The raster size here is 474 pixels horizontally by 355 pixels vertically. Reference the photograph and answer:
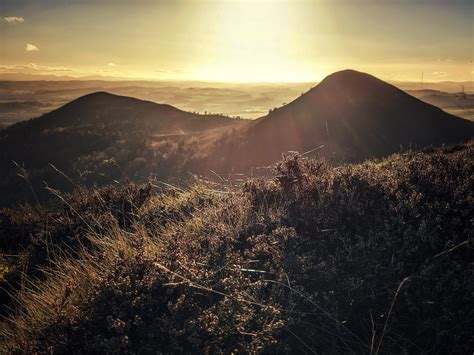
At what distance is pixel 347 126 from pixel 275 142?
215 inches

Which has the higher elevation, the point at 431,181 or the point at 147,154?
the point at 431,181

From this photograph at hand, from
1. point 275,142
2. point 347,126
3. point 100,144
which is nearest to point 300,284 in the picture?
point 275,142

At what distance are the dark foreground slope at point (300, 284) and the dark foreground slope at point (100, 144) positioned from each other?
26.4 feet

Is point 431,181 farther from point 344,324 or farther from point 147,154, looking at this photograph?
point 147,154

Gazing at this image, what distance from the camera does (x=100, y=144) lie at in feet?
138

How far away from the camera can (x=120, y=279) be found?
386 cm

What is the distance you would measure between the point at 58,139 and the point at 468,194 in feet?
149

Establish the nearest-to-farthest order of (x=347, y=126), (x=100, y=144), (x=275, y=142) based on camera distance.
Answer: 1. (x=275, y=142)
2. (x=347, y=126)
3. (x=100, y=144)

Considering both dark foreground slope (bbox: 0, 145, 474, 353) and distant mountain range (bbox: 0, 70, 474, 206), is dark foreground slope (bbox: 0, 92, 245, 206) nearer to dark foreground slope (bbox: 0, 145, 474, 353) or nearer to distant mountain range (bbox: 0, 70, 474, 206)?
distant mountain range (bbox: 0, 70, 474, 206)

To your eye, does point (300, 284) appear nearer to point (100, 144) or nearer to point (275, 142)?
point (275, 142)

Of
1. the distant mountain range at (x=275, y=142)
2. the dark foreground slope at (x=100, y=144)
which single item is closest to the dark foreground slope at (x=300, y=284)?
the dark foreground slope at (x=100, y=144)

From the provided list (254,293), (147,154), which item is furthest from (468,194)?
(147,154)

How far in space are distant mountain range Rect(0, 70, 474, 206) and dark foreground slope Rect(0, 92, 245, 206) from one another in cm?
13

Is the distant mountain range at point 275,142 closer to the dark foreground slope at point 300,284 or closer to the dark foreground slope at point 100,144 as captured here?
the dark foreground slope at point 100,144
